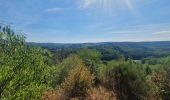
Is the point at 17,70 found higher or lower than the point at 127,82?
higher

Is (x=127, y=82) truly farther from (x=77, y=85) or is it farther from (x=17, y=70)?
(x=17, y=70)

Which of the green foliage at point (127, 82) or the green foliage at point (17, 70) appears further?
the green foliage at point (127, 82)

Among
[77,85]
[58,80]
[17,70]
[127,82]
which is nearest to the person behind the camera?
[17,70]

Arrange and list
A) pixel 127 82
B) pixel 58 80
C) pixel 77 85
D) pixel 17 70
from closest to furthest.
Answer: pixel 17 70 < pixel 77 85 < pixel 127 82 < pixel 58 80

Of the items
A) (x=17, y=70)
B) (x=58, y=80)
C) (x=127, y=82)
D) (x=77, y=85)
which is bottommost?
(x=58, y=80)

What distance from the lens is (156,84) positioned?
5578 centimetres

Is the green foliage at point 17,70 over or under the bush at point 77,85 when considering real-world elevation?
over

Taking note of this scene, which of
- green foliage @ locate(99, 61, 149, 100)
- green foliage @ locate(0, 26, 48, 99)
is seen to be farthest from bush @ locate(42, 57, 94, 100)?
green foliage @ locate(99, 61, 149, 100)

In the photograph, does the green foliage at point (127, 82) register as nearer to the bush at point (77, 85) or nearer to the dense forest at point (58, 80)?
the dense forest at point (58, 80)

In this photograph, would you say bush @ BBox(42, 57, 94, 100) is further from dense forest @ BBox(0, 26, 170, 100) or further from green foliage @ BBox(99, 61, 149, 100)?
green foliage @ BBox(99, 61, 149, 100)

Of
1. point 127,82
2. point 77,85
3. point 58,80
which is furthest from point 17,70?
point 58,80

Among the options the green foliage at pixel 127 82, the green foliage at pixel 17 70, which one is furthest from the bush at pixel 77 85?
the green foliage at pixel 127 82

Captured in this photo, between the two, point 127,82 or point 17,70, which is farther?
point 127,82

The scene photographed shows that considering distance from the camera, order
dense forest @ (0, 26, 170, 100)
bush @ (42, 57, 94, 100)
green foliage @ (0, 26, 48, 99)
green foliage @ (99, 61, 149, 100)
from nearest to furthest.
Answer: green foliage @ (0, 26, 48, 99) < dense forest @ (0, 26, 170, 100) < bush @ (42, 57, 94, 100) < green foliage @ (99, 61, 149, 100)
